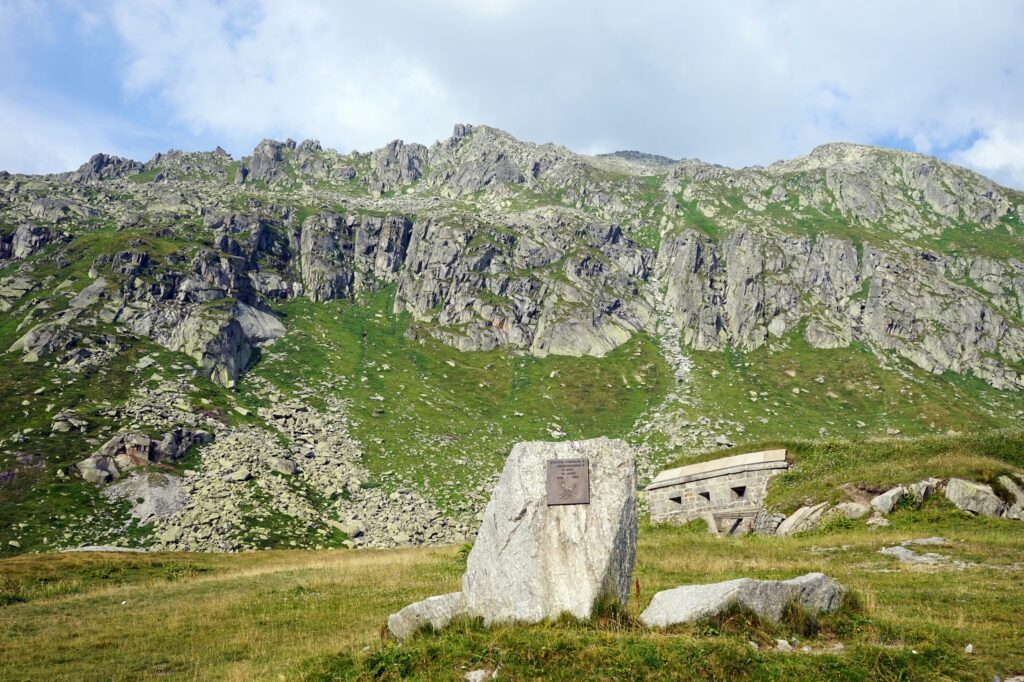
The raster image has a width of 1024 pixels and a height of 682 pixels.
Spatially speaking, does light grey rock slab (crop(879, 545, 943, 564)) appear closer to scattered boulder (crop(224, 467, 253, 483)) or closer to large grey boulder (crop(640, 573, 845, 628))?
large grey boulder (crop(640, 573, 845, 628))

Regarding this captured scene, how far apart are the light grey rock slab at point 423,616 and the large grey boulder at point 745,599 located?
14.5 feet

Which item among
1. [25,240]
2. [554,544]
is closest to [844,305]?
[554,544]

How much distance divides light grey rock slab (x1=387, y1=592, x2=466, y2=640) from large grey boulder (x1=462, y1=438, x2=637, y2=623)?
46 cm

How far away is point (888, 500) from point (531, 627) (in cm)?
2441

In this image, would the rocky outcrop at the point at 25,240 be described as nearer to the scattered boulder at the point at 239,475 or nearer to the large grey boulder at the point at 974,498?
the scattered boulder at the point at 239,475

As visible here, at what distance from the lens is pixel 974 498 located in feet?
87.8

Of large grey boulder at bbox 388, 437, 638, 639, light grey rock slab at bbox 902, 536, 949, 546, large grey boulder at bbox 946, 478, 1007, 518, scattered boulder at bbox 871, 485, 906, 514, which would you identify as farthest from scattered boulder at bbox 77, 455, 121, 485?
large grey boulder at bbox 946, 478, 1007, 518

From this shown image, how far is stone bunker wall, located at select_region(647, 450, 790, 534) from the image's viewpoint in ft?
118

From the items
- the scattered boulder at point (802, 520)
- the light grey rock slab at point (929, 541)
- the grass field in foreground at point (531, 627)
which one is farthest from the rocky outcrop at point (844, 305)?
the grass field in foreground at point (531, 627)

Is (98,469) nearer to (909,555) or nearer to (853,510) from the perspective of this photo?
(853,510)

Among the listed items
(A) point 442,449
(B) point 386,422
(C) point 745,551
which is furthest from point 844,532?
(B) point 386,422

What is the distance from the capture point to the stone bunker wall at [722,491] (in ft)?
118

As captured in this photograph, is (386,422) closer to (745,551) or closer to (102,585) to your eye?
(102,585)

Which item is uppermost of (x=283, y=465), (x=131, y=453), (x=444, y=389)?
(x=444, y=389)
